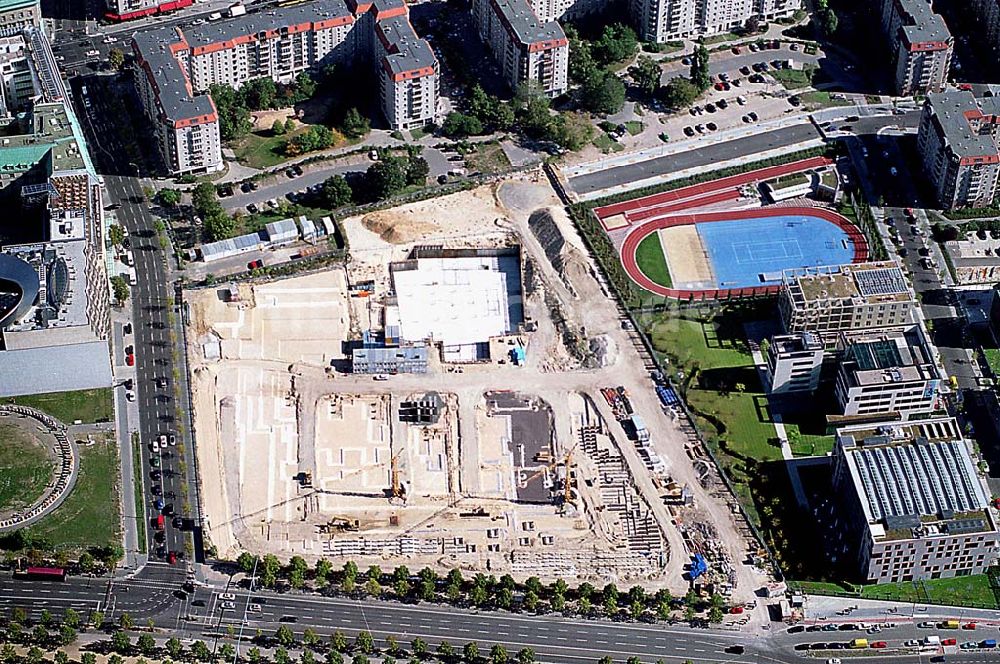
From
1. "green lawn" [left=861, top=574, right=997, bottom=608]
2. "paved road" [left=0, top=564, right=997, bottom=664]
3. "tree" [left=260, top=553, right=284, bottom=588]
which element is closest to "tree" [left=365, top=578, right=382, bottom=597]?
"paved road" [left=0, top=564, right=997, bottom=664]

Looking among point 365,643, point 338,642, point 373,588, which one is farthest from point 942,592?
point 338,642

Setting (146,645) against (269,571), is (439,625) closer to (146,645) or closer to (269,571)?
(269,571)

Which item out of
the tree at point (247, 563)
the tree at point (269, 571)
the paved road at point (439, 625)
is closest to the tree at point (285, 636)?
the paved road at point (439, 625)

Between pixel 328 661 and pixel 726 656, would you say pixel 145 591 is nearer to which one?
pixel 328 661

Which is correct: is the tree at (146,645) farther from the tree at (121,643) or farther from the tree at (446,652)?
the tree at (446,652)

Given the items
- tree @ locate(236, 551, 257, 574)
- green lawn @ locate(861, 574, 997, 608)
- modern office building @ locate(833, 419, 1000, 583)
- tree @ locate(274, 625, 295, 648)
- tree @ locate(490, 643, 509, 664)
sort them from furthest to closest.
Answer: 1. tree @ locate(236, 551, 257, 574)
2. green lawn @ locate(861, 574, 997, 608)
3. modern office building @ locate(833, 419, 1000, 583)
4. tree @ locate(274, 625, 295, 648)
5. tree @ locate(490, 643, 509, 664)

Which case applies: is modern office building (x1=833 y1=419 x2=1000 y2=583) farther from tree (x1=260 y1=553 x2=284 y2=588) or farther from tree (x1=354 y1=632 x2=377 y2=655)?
tree (x1=260 y1=553 x2=284 y2=588)
